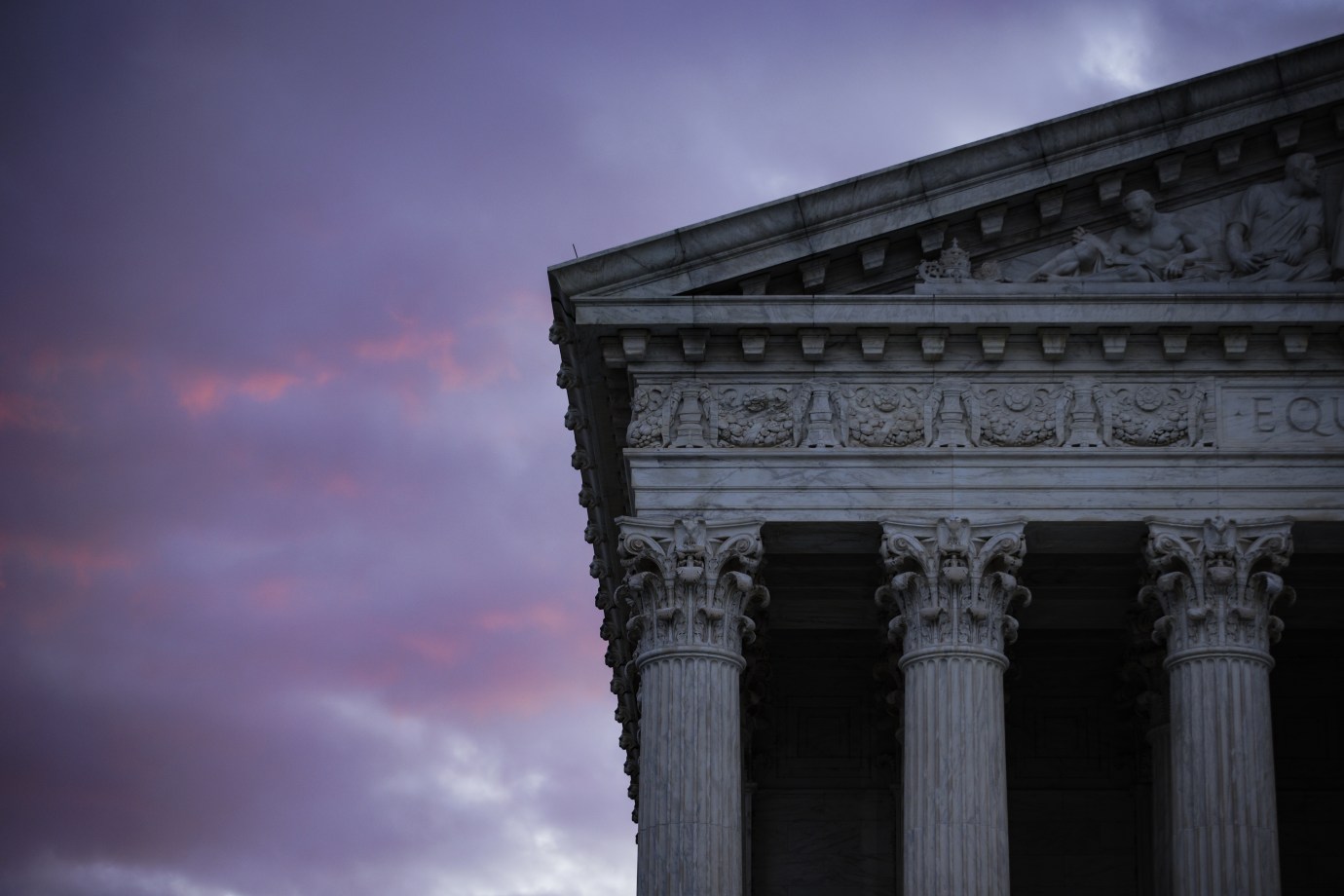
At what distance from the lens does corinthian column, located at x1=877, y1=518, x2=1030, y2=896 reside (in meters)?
39.2

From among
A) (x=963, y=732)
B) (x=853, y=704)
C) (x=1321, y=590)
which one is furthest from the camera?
(x=853, y=704)

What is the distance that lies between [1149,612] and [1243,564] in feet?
7.84

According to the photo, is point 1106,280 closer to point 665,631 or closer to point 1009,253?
point 1009,253

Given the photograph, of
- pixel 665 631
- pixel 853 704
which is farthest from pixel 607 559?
pixel 665 631

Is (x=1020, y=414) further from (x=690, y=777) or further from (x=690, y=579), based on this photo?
(x=690, y=777)

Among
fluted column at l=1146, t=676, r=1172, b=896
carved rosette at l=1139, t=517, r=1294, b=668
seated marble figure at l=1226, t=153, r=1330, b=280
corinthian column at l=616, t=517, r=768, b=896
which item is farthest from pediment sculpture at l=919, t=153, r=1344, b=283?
fluted column at l=1146, t=676, r=1172, b=896

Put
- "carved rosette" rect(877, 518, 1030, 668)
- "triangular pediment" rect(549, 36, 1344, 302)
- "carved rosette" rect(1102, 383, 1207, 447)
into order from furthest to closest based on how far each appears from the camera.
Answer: "triangular pediment" rect(549, 36, 1344, 302) < "carved rosette" rect(1102, 383, 1207, 447) < "carved rosette" rect(877, 518, 1030, 668)

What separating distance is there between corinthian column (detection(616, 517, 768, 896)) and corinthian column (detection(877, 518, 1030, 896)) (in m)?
2.46

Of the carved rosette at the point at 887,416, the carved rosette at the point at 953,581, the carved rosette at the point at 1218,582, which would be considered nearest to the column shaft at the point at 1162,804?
the carved rosette at the point at 1218,582

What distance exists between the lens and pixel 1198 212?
141 feet

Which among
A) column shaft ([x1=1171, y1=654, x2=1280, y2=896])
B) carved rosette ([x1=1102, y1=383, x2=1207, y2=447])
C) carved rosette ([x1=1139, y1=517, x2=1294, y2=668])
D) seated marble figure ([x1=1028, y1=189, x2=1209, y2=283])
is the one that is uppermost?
seated marble figure ([x1=1028, y1=189, x2=1209, y2=283])

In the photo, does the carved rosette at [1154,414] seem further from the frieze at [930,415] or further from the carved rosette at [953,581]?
the carved rosette at [953,581]

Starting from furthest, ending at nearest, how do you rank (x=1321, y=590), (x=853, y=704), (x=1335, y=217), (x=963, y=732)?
(x=853, y=704)
(x=1321, y=590)
(x=1335, y=217)
(x=963, y=732)

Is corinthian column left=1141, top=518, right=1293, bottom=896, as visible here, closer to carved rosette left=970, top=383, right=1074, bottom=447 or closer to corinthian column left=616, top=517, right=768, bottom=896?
carved rosette left=970, top=383, right=1074, bottom=447
